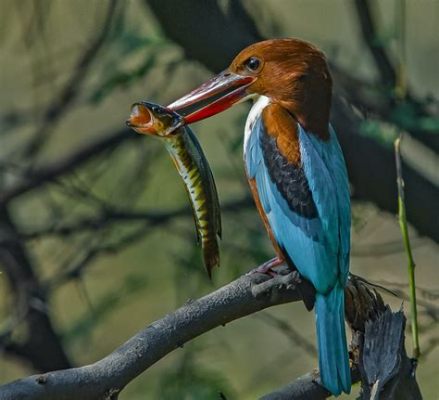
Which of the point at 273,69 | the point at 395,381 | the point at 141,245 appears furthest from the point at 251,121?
the point at 141,245

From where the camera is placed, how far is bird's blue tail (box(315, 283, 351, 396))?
2355 millimetres

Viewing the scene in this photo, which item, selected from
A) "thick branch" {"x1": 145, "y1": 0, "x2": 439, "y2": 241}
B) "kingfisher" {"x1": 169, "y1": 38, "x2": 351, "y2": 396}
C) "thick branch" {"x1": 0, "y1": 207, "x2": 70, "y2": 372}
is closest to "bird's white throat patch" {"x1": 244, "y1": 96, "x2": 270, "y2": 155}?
"kingfisher" {"x1": 169, "y1": 38, "x2": 351, "y2": 396}

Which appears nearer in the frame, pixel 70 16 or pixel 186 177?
pixel 186 177

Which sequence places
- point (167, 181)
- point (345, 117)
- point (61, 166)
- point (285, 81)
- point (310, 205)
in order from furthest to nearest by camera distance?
point (167, 181), point (61, 166), point (345, 117), point (285, 81), point (310, 205)

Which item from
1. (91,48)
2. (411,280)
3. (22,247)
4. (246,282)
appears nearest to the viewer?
(246,282)

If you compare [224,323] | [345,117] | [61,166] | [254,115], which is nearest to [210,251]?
[224,323]

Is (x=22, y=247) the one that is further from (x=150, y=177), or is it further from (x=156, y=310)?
(x=156, y=310)

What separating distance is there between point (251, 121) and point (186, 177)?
36 centimetres

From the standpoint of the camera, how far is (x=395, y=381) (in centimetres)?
235

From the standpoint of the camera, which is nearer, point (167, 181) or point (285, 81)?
point (285, 81)

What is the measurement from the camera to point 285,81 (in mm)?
2684

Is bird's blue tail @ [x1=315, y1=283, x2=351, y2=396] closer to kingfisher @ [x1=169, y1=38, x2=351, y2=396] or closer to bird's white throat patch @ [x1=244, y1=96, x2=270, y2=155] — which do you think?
kingfisher @ [x1=169, y1=38, x2=351, y2=396]

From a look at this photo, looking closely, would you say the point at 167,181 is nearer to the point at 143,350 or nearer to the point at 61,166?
the point at 61,166

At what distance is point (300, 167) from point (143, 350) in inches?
22.6
